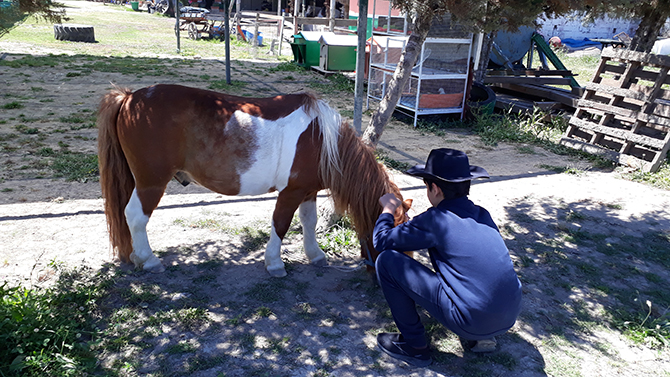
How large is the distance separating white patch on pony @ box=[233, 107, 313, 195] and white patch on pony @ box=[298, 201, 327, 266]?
16.7 inches

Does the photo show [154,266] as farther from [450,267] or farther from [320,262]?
[450,267]

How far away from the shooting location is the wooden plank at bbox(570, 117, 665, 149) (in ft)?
21.2

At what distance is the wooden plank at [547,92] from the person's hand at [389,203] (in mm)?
7558

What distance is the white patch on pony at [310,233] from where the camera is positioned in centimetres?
366

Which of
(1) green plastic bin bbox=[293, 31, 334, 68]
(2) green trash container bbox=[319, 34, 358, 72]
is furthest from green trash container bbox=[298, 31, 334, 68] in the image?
(2) green trash container bbox=[319, 34, 358, 72]

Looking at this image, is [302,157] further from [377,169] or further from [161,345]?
[161,345]

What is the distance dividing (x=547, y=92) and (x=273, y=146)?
8.65 m

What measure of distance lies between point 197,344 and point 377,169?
1.69 metres

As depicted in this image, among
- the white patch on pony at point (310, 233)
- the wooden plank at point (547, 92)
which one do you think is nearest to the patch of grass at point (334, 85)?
the wooden plank at point (547, 92)

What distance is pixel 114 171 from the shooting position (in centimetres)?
331


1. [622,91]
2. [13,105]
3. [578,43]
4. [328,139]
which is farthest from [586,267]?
[578,43]

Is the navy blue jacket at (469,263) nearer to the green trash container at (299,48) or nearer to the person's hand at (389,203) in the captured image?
the person's hand at (389,203)

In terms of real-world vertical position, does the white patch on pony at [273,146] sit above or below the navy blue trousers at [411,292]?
above

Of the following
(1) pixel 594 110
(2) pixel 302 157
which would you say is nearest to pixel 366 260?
(2) pixel 302 157
